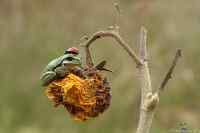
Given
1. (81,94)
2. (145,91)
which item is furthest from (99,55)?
(145,91)

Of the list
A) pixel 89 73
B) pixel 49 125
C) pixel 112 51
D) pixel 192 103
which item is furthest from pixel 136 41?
pixel 89 73

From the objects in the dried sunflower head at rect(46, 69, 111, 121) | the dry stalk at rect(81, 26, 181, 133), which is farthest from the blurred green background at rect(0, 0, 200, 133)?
the dry stalk at rect(81, 26, 181, 133)

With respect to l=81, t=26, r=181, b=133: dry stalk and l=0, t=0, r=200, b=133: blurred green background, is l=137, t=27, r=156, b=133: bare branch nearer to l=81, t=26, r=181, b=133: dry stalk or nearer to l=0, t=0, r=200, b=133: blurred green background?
l=81, t=26, r=181, b=133: dry stalk

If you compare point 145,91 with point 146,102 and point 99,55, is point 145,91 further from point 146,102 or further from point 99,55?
point 99,55

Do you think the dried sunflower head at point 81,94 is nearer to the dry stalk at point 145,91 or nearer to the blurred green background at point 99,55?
the dry stalk at point 145,91

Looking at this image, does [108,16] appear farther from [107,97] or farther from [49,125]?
[107,97]
